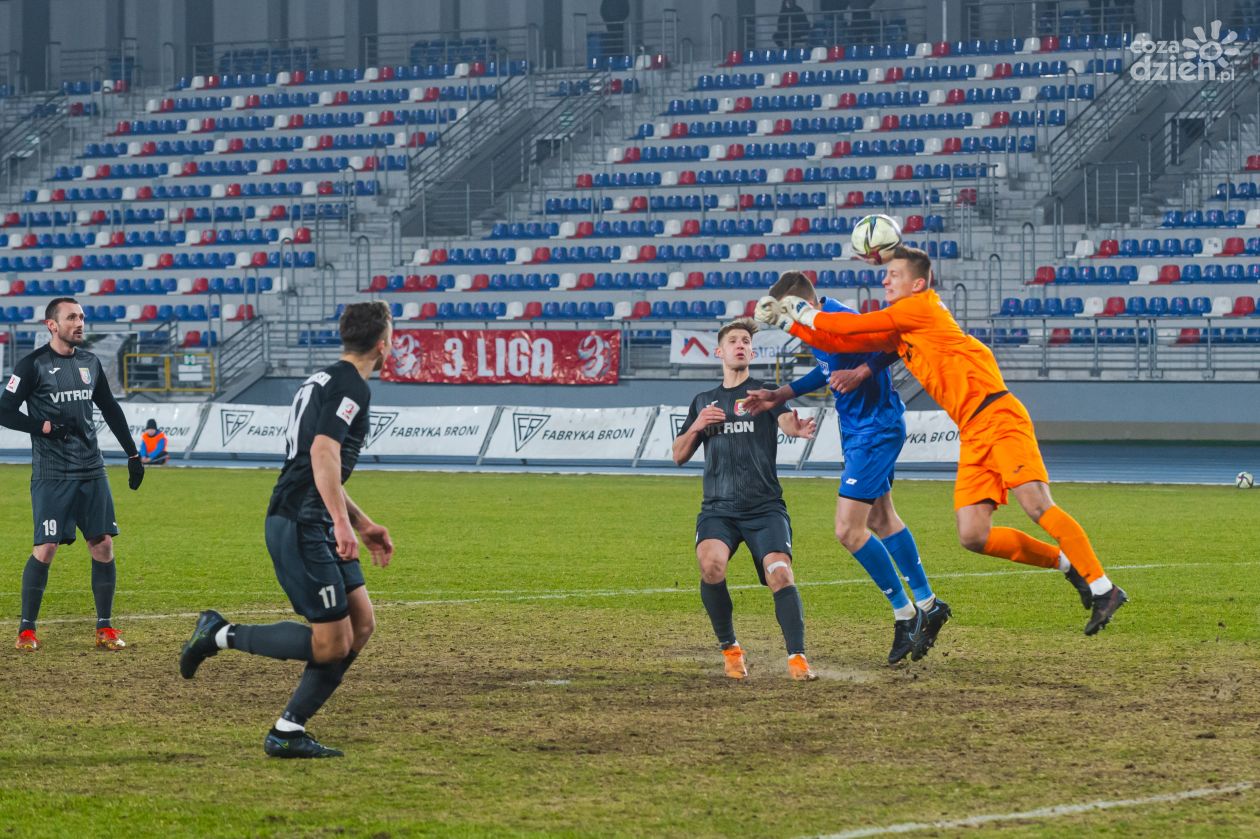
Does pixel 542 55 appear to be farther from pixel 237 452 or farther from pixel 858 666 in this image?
pixel 858 666

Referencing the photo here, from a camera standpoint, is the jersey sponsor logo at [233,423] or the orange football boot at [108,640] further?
the jersey sponsor logo at [233,423]

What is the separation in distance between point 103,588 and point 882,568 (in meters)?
5.00

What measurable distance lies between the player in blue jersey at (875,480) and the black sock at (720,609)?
2.83 ft

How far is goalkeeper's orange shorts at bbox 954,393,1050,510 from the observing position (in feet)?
30.1

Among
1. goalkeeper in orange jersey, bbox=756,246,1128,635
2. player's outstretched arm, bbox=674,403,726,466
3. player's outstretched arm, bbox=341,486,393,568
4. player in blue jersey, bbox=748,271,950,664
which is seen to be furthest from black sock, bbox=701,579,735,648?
player's outstretched arm, bbox=341,486,393,568

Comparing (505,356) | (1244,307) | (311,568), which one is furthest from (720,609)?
(505,356)

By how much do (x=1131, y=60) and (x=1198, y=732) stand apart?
35.5 metres

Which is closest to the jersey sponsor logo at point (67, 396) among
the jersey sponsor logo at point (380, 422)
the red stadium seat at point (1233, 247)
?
the jersey sponsor logo at point (380, 422)

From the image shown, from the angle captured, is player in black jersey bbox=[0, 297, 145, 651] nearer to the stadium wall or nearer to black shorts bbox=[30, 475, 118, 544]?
black shorts bbox=[30, 475, 118, 544]

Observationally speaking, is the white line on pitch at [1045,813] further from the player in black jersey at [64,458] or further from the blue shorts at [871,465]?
the player in black jersey at [64,458]

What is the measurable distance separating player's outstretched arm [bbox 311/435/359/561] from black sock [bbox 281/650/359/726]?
578mm

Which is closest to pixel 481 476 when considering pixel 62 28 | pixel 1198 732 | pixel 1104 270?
pixel 1104 270

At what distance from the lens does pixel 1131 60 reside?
4031cm

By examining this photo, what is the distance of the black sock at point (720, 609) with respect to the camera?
30.8 feet
